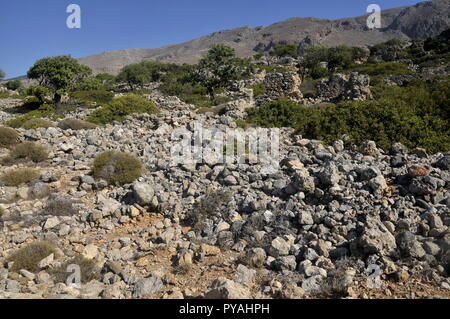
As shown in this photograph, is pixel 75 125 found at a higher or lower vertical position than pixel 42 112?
lower

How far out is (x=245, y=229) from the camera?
195 inches

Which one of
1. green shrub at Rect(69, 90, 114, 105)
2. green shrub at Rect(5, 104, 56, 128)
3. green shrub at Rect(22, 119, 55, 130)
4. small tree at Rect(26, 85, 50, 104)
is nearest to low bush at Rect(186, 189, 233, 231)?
green shrub at Rect(22, 119, 55, 130)

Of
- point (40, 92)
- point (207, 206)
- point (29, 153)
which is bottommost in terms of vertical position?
point (207, 206)

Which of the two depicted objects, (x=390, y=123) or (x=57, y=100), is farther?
(x=57, y=100)

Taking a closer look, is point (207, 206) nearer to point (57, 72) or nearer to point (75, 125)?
point (75, 125)

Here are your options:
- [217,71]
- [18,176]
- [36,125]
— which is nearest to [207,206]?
[18,176]

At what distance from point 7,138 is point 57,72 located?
18637 mm

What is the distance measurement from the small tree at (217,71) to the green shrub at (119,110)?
9.37 meters

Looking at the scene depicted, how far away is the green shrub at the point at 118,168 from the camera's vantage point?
7195 millimetres

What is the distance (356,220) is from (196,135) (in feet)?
17.9

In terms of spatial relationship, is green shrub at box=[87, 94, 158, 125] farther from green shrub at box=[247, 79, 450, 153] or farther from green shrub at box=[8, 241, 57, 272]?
green shrub at box=[8, 241, 57, 272]

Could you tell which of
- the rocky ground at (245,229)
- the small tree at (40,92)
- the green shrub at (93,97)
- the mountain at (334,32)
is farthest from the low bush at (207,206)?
the mountain at (334,32)

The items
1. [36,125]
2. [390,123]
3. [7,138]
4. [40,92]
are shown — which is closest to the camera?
[390,123]

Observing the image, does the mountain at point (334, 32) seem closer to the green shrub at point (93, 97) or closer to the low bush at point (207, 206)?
the green shrub at point (93, 97)
